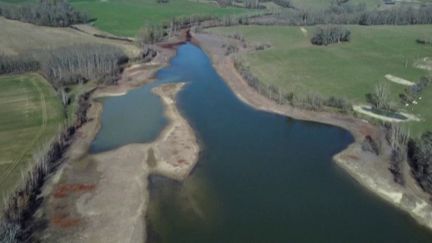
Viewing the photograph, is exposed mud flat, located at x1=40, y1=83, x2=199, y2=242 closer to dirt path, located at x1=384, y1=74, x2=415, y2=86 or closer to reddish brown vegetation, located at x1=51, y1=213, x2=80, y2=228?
reddish brown vegetation, located at x1=51, y1=213, x2=80, y2=228

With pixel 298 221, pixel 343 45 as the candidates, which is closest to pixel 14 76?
pixel 298 221

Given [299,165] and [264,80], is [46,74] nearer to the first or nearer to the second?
[264,80]

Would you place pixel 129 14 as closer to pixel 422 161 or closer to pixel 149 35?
pixel 149 35

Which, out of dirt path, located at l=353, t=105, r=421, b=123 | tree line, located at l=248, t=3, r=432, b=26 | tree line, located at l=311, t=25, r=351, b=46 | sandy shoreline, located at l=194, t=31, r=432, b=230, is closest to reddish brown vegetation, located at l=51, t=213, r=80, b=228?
sandy shoreline, located at l=194, t=31, r=432, b=230

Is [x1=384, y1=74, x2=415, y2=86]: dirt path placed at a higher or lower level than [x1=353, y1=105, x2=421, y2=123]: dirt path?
higher

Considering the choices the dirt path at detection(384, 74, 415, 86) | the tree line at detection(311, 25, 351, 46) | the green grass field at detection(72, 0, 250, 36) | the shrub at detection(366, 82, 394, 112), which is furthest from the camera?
the green grass field at detection(72, 0, 250, 36)

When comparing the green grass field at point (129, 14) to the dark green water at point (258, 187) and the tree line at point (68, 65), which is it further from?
the dark green water at point (258, 187)

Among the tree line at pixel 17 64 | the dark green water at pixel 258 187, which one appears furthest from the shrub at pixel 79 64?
the dark green water at pixel 258 187
